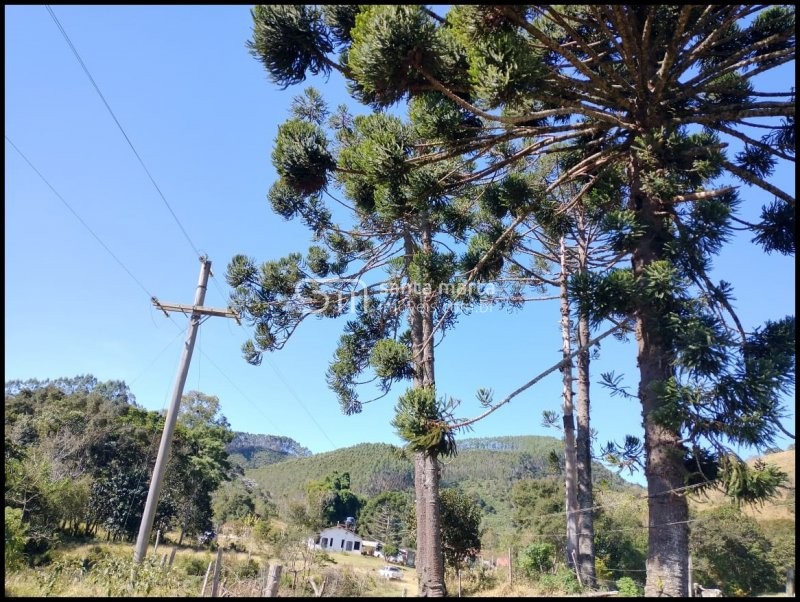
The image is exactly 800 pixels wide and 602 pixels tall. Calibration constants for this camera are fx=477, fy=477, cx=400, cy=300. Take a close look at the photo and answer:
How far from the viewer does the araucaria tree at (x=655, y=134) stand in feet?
11.7

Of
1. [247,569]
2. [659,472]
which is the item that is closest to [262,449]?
[247,569]

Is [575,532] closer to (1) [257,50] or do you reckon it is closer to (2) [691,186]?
(2) [691,186]

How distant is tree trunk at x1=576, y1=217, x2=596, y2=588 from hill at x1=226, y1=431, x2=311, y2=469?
111791mm

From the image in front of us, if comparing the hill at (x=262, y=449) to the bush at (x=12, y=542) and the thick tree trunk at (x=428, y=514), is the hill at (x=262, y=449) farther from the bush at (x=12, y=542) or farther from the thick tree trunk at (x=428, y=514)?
the thick tree trunk at (x=428, y=514)

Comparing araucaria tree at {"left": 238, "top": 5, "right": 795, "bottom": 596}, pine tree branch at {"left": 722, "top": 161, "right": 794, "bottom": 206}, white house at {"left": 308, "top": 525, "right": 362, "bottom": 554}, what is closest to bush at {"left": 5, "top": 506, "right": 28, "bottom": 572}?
araucaria tree at {"left": 238, "top": 5, "right": 795, "bottom": 596}

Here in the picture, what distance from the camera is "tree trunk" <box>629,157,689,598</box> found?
3.54 m

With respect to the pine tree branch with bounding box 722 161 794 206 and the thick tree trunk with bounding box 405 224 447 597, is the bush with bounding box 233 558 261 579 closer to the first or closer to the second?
the thick tree trunk with bounding box 405 224 447 597

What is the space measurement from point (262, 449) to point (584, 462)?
142031 mm

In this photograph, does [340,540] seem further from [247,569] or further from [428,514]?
[428,514]

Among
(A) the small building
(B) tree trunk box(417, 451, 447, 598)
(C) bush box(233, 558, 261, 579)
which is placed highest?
(B) tree trunk box(417, 451, 447, 598)

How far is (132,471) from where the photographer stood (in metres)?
29.3

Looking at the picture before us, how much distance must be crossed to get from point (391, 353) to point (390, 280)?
14.1ft

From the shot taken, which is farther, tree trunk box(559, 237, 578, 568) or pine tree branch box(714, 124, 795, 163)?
tree trunk box(559, 237, 578, 568)

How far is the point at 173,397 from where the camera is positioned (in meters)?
10.8
